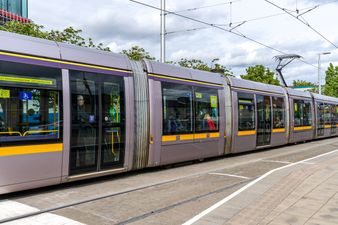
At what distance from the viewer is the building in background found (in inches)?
1954

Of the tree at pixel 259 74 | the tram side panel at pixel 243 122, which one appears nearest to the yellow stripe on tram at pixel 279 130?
the tram side panel at pixel 243 122

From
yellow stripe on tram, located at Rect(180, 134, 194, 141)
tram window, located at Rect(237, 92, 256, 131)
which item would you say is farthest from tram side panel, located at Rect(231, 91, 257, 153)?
yellow stripe on tram, located at Rect(180, 134, 194, 141)

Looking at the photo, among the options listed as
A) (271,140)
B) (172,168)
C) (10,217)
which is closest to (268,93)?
(271,140)

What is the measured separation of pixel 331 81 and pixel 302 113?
38.8 metres

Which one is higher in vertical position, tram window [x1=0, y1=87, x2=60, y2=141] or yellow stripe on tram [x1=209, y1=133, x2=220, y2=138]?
tram window [x1=0, y1=87, x2=60, y2=141]

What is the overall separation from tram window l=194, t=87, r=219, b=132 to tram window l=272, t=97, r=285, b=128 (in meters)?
5.75

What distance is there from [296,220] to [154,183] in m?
3.94

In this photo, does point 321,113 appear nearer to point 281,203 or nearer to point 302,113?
point 302,113

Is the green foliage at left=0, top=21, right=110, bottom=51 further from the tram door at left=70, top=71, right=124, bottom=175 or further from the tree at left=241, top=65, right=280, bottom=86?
the tree at left=241, top=65, right=280, bottom=86

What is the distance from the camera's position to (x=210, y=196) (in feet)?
25.1

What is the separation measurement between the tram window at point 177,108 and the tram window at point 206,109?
1.31 ft

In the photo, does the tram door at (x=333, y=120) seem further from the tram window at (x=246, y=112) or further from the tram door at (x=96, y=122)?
the tram door at (x=96, y=122)

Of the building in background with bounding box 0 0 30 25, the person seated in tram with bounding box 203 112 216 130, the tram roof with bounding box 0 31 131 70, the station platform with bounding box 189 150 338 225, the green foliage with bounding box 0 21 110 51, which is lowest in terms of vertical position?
the station platform with bounding box 189 150 338 225

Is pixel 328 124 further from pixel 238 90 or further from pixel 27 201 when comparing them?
pixel 27 201
